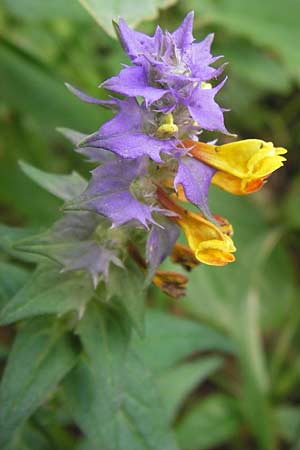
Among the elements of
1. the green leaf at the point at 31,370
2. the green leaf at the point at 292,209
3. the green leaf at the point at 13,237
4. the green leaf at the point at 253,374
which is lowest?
the green leaf at the point at 253,374

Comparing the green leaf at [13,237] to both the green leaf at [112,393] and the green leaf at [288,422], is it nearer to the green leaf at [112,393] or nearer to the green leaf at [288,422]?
the green leaf at [112,393]

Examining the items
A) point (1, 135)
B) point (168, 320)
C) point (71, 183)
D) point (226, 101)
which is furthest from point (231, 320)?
point (71, 183)

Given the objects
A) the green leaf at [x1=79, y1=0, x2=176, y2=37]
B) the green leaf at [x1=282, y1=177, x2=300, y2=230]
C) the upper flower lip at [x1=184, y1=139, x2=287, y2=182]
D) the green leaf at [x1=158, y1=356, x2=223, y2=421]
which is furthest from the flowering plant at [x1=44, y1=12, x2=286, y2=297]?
the green leaf at [x1=282, y1=177, x2=300, y2=230]

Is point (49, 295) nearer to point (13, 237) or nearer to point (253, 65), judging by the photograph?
point (13, 237)

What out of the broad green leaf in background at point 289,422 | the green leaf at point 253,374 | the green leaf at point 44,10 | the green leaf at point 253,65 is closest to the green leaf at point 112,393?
the green leaf at point 253,374

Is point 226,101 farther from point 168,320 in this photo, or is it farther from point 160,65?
point 160,65
